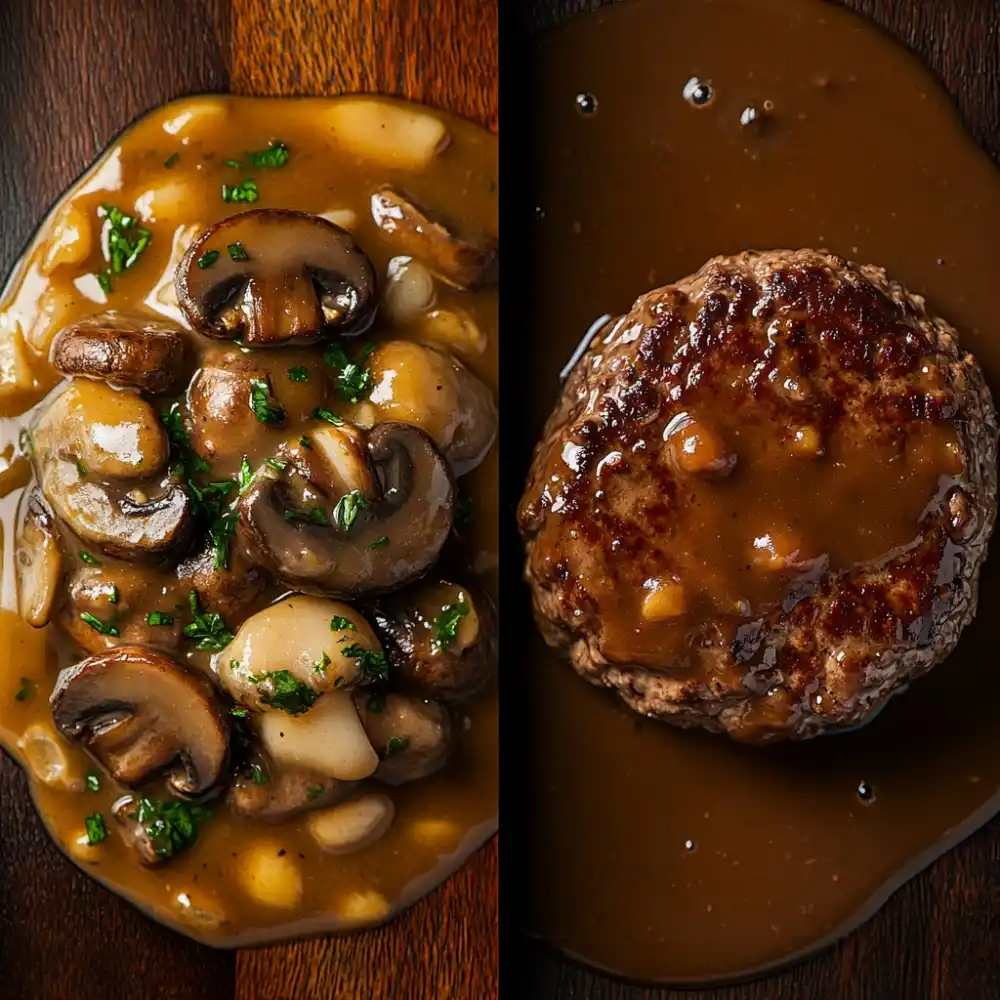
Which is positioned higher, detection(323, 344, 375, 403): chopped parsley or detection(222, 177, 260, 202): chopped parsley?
detection(222, 177, 260, 202): chopped parsley

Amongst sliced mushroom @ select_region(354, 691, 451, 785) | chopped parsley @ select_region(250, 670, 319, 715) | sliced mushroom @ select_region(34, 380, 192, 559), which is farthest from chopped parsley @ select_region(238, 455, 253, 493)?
sliced mushroom @ select_region(354, 691, 451, 785)

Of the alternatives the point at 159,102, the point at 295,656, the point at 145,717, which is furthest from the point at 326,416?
the point at 159,102

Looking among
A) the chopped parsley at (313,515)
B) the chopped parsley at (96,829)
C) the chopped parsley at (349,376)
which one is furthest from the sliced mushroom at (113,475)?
the chopped parsley at (96,829)

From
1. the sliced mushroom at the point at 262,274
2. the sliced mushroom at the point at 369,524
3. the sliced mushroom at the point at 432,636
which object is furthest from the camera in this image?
the sliced mushroom at the point at 432,636

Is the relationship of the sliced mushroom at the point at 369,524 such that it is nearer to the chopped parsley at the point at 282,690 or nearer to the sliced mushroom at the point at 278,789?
the chopped parsley at the point at 282,690

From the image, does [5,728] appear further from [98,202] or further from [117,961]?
[98,202]

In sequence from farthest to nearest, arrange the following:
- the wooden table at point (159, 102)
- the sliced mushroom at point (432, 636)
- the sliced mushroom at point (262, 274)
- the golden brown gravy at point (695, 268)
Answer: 1. the golden brown gravy at point (695, 268)
2. the wooden table at point (159, 102)
3. the sliced mushroom at point (432, 636)
4. the sliced mushroom at point (262, 274)

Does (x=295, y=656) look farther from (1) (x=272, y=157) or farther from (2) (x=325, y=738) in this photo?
(1) (x=272, y=157)

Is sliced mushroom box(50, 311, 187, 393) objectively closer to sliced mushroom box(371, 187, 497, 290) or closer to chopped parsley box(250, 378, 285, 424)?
chopped parsley box(250, 378, 285, 424)
